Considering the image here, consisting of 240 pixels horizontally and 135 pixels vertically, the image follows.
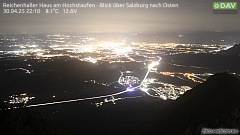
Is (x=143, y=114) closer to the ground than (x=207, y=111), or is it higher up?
closer to the ground

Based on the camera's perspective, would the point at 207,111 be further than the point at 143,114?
No

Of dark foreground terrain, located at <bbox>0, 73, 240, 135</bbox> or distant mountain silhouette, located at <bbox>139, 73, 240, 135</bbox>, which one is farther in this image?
distant mountain silhouette, located at <bbox>139, 73, 240, 135</bbox>

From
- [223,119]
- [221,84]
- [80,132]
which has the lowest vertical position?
[80,132]

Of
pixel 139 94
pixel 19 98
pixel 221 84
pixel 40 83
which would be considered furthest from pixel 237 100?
pixel 40 83

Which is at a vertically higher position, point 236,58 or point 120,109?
point 236,58

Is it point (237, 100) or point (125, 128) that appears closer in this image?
point (237, 100)

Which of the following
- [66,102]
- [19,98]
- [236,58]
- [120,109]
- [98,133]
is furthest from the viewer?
[236,58]

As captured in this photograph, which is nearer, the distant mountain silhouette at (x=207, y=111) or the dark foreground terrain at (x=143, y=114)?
the dark foreground terrain at (x=143, y=114)

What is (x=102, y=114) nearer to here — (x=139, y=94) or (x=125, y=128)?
(x=125, y=128)
